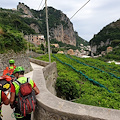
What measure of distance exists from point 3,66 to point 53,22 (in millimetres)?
126626

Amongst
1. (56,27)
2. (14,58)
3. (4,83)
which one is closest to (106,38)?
(56,27)

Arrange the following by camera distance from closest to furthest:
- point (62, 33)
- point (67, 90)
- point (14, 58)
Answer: point (67, 90), point (14, 58), point (62, 33)

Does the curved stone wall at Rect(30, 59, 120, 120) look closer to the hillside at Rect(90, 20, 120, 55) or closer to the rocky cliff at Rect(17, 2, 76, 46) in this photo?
the hillside at Rect(90, 20, 120, 55)

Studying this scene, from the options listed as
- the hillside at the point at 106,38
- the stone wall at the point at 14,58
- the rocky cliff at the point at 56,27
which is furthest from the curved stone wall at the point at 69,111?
the rocky cliff at the point at 56,27

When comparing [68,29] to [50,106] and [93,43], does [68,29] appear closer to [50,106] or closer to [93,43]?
[93,43]

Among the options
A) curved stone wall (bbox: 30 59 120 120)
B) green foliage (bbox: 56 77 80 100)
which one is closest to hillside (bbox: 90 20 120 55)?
green foliage (bbox: 56 77 80 100)

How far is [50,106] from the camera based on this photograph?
7.25 ft

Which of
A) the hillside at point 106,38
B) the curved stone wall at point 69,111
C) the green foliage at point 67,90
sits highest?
the hillside at point 106,38

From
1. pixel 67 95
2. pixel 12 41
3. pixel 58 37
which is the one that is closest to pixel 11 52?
pixel 12 41

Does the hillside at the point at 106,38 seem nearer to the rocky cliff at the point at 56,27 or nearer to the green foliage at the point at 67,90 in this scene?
the rocky cliff at the point at 56,27

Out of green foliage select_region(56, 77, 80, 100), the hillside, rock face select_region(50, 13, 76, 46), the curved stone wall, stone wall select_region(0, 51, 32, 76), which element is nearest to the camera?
the curved stone wall

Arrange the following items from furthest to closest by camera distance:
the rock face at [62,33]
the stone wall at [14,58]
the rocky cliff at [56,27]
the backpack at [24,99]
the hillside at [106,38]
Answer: the rock face at [62,33] < the rocky cliff at [56,27] < the hillside at [106,38] < the stone wall at [14,58] < the backpack at [24,99]

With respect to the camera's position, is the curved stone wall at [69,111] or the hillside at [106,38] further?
the hillside at [106,38]

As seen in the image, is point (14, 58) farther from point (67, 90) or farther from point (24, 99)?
point (24, 99)
